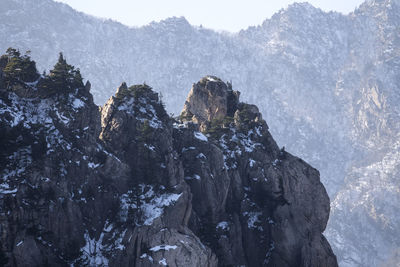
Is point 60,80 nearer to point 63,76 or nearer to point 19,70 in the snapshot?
point 63,76

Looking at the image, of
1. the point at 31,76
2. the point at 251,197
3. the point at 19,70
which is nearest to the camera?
the point at 19,70

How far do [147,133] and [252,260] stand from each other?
29261 millimetres

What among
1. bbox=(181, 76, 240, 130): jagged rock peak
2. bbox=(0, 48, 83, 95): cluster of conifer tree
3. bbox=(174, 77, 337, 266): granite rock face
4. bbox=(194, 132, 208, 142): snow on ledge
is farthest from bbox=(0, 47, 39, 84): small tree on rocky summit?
bbox=(181, 76, 240, 130): jagged rock peak

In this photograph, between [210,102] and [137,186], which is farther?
[210,102]

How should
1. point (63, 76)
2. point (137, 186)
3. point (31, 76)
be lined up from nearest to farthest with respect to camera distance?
point (31, 76)
point (137, 186)
point (63, 76)

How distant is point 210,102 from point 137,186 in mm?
37364

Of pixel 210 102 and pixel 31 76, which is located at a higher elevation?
pixel 210 102

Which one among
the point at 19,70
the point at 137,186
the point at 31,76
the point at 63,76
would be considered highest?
the point at 63,76

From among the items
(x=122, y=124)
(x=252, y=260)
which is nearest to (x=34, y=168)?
(x=122, y=124)

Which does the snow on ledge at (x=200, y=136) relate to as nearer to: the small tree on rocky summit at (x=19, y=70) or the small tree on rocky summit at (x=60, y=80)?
the small tree on rocky summit at (x=60, y=80)

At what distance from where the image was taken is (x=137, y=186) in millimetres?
99625

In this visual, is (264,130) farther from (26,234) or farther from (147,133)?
(26,234)

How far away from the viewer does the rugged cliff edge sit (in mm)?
86375

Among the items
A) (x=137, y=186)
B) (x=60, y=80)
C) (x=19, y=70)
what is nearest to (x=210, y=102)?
(x=137, y=186)
